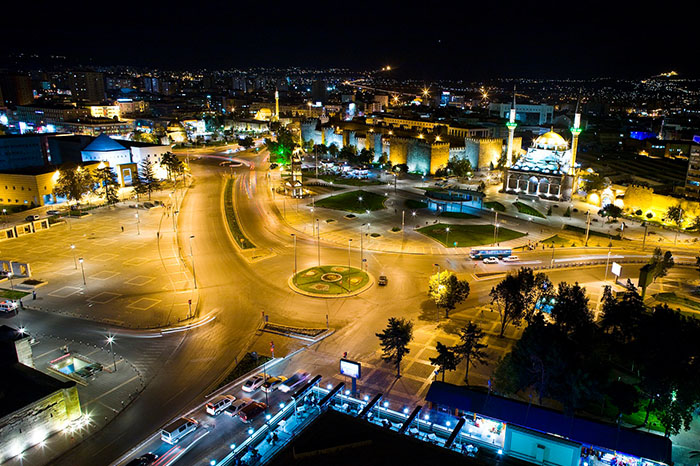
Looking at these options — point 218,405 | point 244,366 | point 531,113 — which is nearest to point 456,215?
point 244,366

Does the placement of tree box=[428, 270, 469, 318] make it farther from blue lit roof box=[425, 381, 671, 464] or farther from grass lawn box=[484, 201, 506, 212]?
grass lawn box=[484, 201, 506, 212]

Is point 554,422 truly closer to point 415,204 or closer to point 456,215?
point 456,215

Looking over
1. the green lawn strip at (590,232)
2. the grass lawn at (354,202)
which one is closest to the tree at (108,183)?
the grass lawn at (354,202)

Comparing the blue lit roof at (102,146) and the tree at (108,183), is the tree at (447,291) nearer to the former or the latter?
the tree at (108,183)

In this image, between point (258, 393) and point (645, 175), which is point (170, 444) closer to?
point (258, 393)

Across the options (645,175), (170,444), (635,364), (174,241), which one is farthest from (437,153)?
(170,444)

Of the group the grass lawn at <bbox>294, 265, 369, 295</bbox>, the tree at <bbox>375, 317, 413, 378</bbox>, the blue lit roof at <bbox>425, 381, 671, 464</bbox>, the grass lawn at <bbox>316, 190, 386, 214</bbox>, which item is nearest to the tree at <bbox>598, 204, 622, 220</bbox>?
the grass lawn at <bbox>316, 190, 386, 214</bbox>
